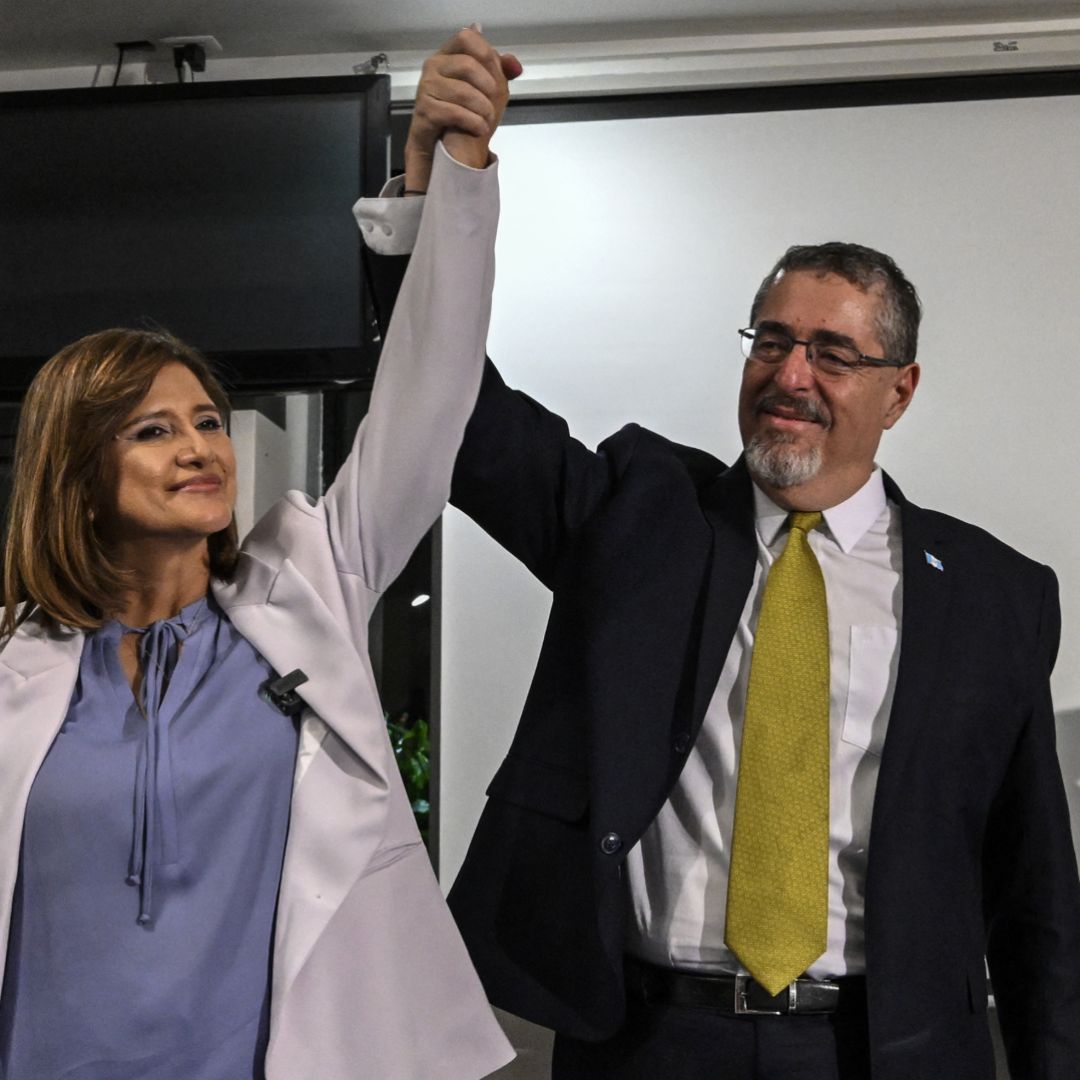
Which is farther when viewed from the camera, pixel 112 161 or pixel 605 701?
pixel 112 161

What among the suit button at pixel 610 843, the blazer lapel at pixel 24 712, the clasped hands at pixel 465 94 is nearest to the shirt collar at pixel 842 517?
the suit button at pixel 610 843

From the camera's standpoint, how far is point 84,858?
1.35 meters

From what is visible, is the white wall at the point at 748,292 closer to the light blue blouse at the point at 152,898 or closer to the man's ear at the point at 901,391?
the man's ear at the point at 901,391

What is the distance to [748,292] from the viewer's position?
3.03 m

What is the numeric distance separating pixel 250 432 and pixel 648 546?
156 cm

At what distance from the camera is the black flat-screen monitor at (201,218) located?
311 centimetres

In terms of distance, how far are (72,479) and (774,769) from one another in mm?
831

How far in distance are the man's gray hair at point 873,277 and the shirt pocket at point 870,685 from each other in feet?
1.27

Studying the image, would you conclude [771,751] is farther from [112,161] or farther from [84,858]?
[112,161]

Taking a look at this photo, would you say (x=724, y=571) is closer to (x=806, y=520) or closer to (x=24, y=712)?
(x=806, y=520)

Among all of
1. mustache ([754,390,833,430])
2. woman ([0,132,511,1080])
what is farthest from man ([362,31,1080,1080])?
woman ([0,132,511,1080])

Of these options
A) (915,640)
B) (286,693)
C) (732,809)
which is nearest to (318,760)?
(286,693)

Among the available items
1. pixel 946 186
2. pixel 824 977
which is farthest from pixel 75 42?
pixel 824 977

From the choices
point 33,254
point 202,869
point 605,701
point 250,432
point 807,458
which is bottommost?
point 202,869
